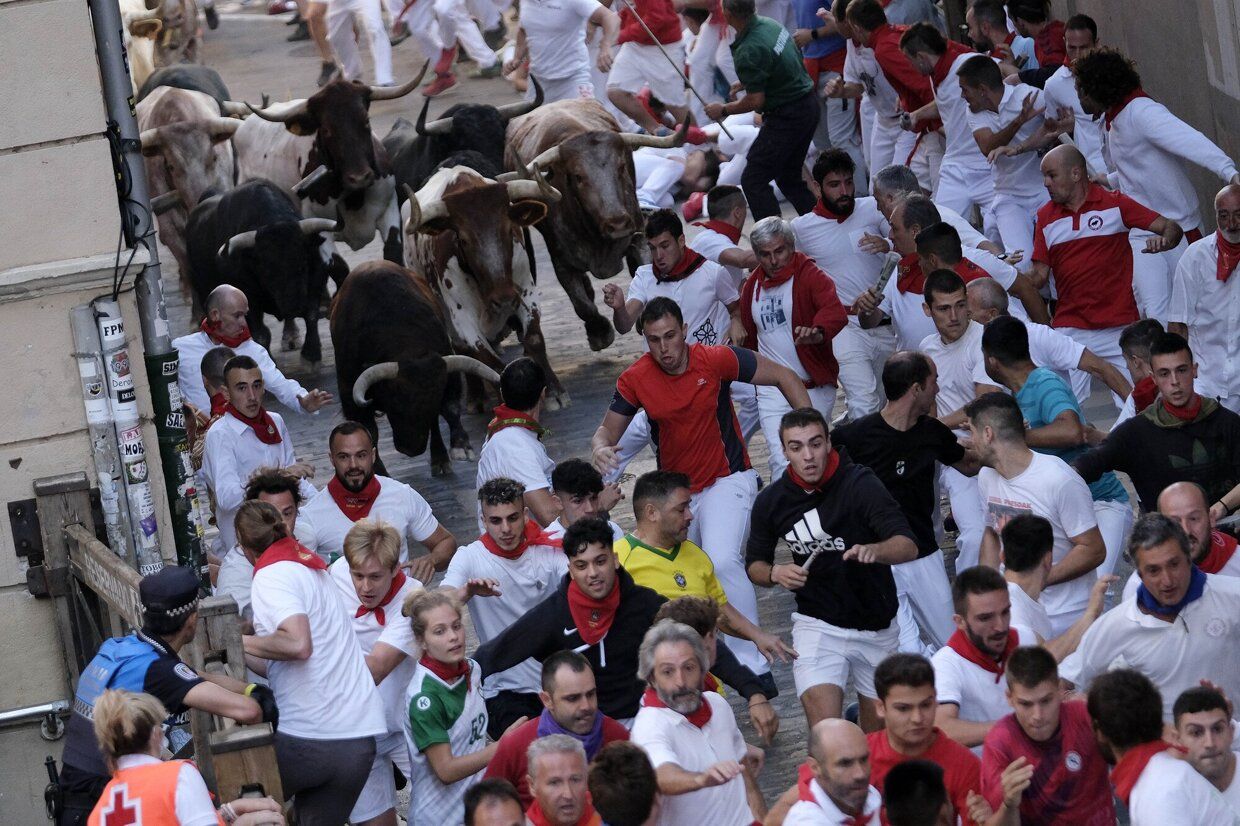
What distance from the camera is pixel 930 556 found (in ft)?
28.4

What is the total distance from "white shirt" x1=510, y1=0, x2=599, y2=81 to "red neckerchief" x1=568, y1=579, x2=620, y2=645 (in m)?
12.6

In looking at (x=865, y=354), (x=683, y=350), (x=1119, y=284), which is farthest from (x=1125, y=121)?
(x=683, y=350)

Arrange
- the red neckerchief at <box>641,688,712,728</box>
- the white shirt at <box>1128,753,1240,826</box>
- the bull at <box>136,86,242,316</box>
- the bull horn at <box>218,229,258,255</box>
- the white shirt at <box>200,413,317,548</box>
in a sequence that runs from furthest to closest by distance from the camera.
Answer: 1. the bull at <box>136,86,242,316</box>
2. the bull horn at <box>218,229,258,255</box>
3. the white shirt at <box>200,413,317,548</box>
4. the red neckerchief at <box>641,688,712,728</box>
5. the white shirt at <box>1128,753,1240,826</box>

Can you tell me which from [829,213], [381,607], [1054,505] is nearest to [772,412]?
[829,213]

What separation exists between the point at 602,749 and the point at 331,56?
65.5ft

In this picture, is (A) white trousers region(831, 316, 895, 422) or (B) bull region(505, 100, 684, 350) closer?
(A) white trousers region(831, 316, 895, 422)

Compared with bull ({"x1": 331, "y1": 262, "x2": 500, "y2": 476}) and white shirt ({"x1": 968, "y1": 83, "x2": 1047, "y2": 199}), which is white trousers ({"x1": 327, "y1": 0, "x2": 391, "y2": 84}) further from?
white shirt ({"x1": 968, "y1": 83, "x2": 1047, "y2": 199})

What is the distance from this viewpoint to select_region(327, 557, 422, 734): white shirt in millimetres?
7660

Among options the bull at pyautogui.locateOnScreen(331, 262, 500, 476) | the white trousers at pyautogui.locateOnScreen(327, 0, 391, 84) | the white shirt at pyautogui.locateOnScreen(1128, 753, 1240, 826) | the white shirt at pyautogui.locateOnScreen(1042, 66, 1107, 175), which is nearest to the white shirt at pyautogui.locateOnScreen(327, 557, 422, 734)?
the white shirt at pyautogui.locateOnScreen(1128, 753, 1240, 826)

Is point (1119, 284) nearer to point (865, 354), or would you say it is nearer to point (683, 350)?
point (865, 354)

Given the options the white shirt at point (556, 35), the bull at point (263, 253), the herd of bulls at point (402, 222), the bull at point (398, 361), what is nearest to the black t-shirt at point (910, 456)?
the bull at point (398, 361)

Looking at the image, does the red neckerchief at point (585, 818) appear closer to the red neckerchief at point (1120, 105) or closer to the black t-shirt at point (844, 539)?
the black t-shirt at point (844, 539)

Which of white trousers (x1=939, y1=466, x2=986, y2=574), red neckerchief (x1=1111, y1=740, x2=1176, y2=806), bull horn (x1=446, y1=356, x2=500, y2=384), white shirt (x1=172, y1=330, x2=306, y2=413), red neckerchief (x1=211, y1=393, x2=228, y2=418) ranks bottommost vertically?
bull horn (x1=446, y1=356, x2=500, y2=384)

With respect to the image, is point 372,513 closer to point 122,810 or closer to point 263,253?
point 122,810
